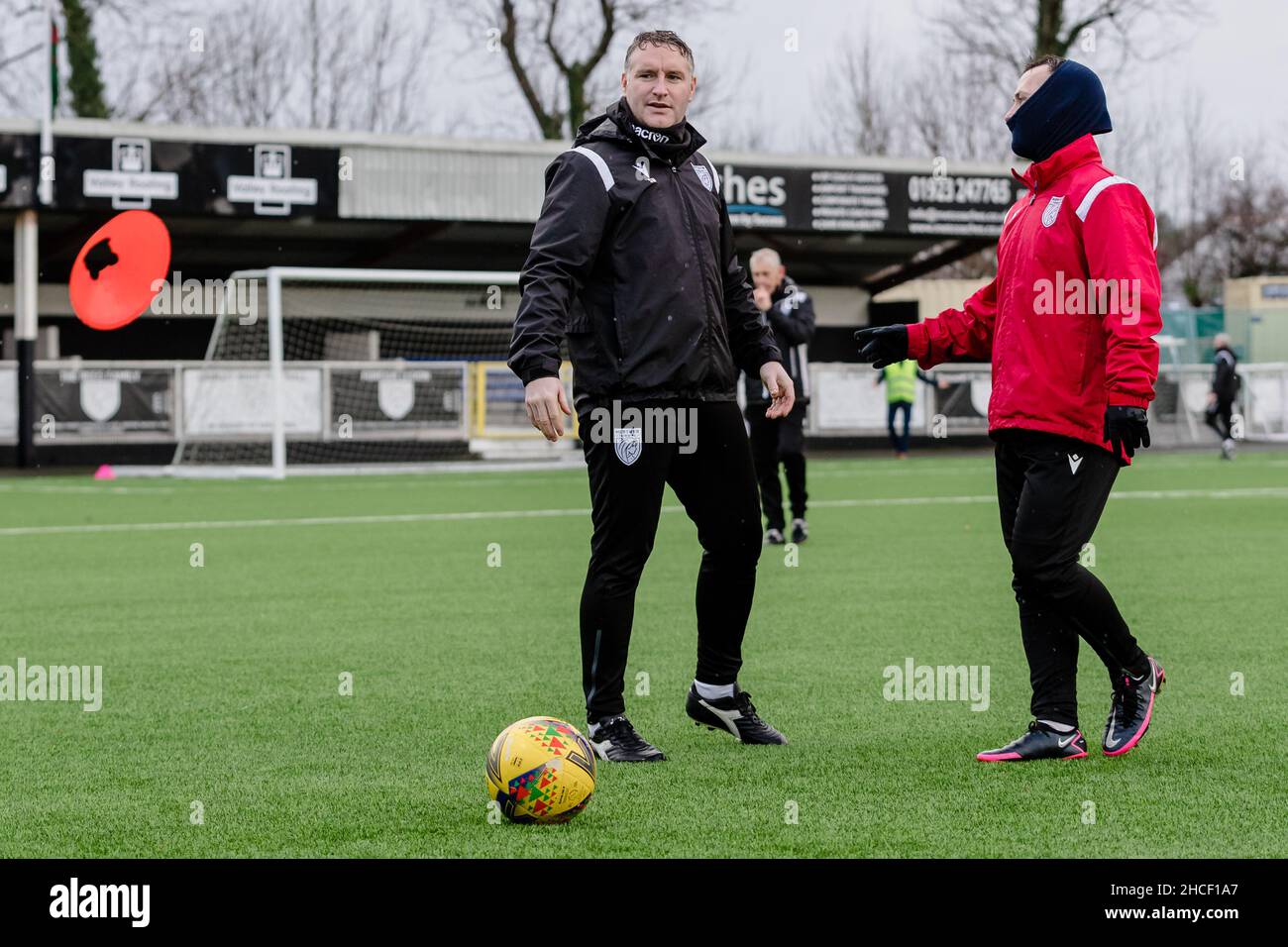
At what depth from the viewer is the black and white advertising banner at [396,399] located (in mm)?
22344

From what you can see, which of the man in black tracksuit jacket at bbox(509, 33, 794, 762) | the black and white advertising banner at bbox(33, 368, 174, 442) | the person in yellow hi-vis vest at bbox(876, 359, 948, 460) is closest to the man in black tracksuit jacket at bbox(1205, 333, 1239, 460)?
the person in yellow hi-vis vest at bbox(876, 359, 948, 460)

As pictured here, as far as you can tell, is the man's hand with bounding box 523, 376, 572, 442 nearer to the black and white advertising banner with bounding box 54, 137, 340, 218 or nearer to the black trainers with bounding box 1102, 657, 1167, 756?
the black trainers with bounding box 1102, 657, 1167, 756

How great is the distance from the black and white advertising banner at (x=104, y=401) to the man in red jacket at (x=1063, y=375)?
18.3 metres

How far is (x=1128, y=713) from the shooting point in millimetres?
4918

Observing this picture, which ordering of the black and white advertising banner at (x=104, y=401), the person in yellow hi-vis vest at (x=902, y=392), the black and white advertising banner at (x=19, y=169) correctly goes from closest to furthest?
1. the black and white advertising banner at (x=104, y=401)
2. the black and white advertising banner at (x=19, y=169)
3. the person in yellow hi-vis vest at (x=902, y=392)

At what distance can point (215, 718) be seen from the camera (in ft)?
18.4

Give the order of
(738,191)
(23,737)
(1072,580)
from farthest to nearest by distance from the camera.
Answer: (738,191) → (23,737) → (1072,580)

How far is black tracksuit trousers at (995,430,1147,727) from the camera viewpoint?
4688 mm

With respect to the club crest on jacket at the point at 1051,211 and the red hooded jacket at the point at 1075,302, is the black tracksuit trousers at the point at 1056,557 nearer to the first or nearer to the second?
the red hooded jacket at the point at 1075,302

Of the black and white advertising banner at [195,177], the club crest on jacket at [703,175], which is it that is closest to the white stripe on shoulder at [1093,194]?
the club crest on jacket at [703,175]

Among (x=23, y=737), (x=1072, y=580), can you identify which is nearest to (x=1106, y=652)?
(x=1072, y=580)
